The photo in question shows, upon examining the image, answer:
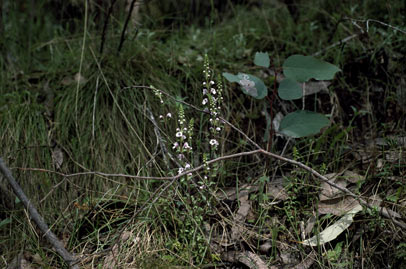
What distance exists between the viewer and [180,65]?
2.61 metres

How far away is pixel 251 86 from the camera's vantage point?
163 centimetres

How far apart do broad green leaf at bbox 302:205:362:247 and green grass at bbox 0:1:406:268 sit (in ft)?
0.13

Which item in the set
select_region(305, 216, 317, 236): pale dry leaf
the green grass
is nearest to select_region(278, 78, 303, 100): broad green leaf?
the green grass

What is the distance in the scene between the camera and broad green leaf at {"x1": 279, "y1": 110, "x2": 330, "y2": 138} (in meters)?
1.52

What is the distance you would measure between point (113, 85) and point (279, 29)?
4.91 feet

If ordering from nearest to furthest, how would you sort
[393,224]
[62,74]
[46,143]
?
[393,224] → [46,143] → [62,74]

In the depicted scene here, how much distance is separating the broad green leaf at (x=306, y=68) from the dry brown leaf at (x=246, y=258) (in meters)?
0.85

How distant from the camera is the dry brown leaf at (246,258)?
62.9 inches

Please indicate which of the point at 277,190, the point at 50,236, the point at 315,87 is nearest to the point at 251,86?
the point at 277,190

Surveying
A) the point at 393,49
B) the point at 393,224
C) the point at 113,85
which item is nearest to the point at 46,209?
the point at 113,85

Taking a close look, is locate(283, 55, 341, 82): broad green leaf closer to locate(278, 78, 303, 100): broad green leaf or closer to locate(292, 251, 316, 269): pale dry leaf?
locate(278, 78, 303, 100): broad green leaf

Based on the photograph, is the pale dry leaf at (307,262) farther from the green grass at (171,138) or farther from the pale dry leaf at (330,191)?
the pale dry leaf at (330,191)

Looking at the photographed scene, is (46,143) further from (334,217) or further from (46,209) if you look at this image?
(334,217)

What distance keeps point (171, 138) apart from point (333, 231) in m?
1.07
